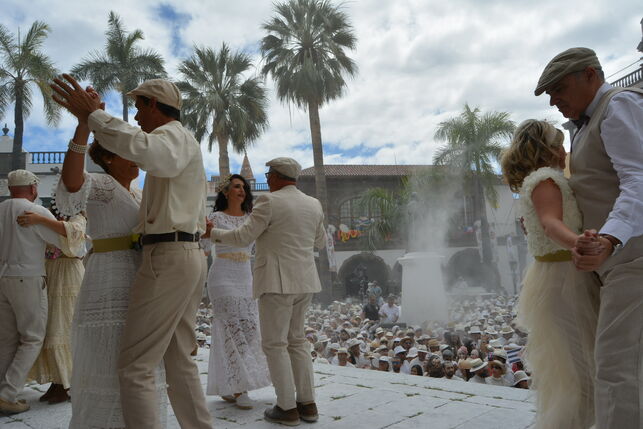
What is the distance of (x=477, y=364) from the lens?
6.61 m

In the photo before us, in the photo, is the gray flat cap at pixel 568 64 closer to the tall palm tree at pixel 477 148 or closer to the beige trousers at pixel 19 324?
the beige trousers at pixel 19 324

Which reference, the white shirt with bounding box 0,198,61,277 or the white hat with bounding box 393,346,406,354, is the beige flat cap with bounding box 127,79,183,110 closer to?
the white shirt with bounding box 0,198,61,277

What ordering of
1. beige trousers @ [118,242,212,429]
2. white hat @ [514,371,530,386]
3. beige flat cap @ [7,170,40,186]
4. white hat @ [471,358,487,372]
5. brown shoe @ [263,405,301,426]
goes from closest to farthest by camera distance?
1. beige trousers @ [118,242,212,429]
2. brown shoe @ [263,405,301,426]
3. beige flat cap @ [7,170,40,186]
4. white hat @ [514,371,530,386]
5. white hat @ [471,358,487,372]

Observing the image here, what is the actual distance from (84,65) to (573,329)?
24502 mm

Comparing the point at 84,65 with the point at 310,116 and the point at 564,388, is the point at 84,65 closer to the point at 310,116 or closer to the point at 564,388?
the point at 310,116

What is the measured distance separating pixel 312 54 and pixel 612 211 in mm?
20365

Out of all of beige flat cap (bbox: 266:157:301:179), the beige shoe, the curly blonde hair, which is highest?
beige flat cap (bbox: 266:157:301:179)

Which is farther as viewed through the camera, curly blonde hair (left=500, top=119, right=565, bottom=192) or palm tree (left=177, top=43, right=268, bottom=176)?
palm tree (left=177, top=43, right=268, bottom=176)

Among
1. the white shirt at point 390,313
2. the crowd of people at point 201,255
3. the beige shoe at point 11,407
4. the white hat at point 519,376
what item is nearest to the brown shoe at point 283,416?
the crowd of people at point 201,255

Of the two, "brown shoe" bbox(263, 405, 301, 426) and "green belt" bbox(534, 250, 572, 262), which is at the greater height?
"green belt" bbox(534, 250, 572, 262)

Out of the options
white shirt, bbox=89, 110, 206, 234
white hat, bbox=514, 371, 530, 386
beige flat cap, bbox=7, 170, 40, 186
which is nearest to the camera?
white shirt, bbox=89, 110, 206, 234

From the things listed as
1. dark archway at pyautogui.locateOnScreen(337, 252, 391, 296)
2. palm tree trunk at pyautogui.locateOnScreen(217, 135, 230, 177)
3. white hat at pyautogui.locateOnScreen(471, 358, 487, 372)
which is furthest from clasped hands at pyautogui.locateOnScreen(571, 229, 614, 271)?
dark archway at pyautogui.locateOnScreen(337, 252, 391, 296)

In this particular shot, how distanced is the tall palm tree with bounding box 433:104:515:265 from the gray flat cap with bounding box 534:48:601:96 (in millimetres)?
24457

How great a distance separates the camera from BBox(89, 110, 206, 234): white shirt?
6.60ft
